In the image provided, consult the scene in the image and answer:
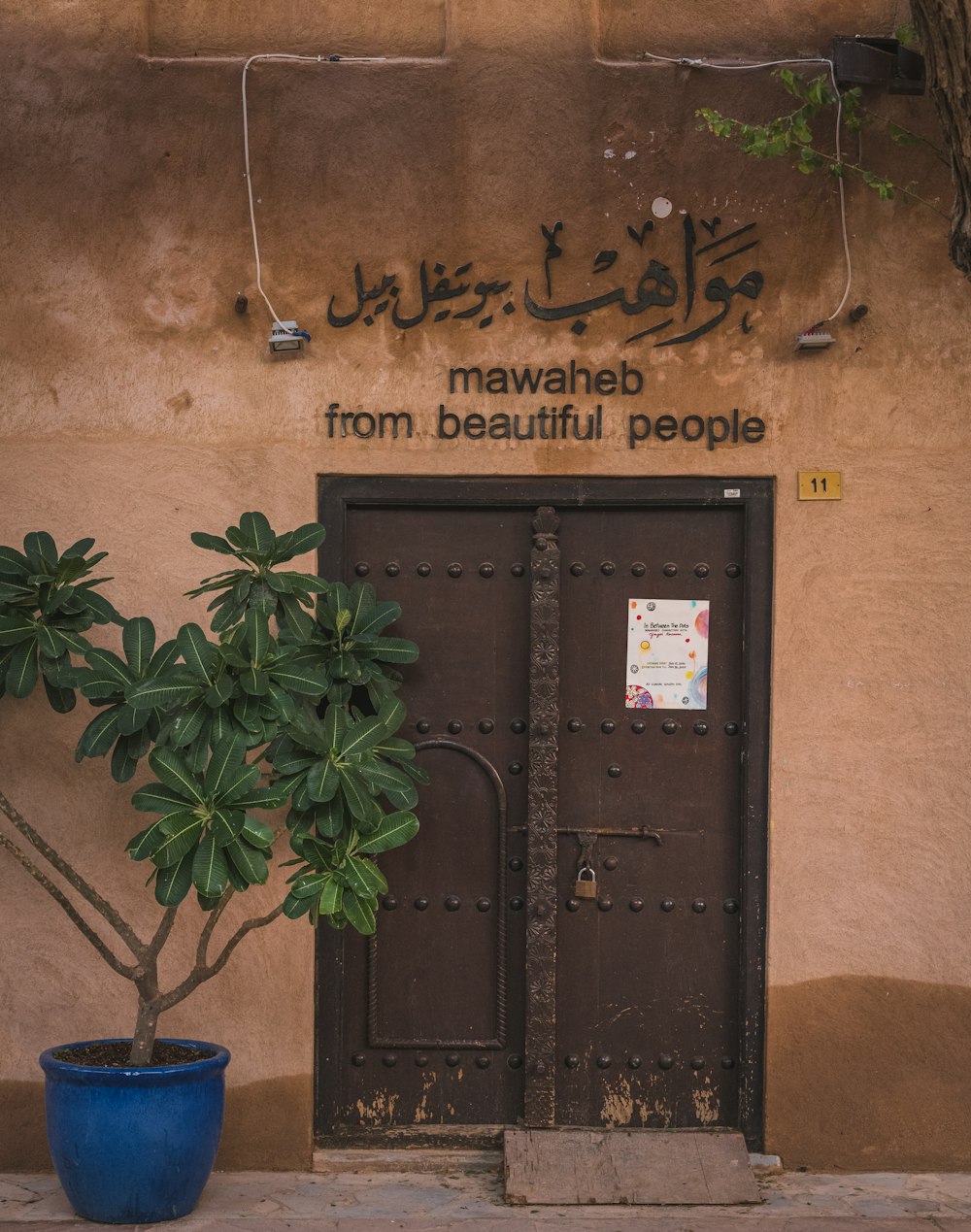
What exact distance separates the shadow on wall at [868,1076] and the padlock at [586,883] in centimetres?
70

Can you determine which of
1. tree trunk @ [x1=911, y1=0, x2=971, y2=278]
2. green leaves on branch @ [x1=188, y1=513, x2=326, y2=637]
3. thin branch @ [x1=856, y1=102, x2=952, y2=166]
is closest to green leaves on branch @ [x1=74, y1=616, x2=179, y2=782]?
green leaves on branch @ [x1=188, y1=513, x2=326, y2=637]

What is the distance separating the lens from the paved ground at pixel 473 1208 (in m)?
4.80

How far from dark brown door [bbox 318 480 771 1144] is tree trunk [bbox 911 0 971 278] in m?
1.33

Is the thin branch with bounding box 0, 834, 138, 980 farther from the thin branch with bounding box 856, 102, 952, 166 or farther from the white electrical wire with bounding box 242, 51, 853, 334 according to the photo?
the thin branch with bounding box 856, 102, 952, 166

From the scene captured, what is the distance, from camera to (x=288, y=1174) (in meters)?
5.29

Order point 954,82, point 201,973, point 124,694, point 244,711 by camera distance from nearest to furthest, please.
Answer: point 954,82 < point 244,711 < point 124,694 < point 201,973

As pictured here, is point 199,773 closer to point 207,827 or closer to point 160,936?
point 207,827

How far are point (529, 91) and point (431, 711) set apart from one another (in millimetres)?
2212

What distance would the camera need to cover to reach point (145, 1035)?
478 centimetres

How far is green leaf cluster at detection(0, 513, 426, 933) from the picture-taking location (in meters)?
4.50

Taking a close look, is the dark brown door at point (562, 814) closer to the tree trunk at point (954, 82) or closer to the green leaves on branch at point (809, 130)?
the green leaves on branch at point (809, 130)

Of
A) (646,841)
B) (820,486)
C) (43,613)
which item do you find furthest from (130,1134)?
(820,486)

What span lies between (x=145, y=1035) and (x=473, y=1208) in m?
1.20

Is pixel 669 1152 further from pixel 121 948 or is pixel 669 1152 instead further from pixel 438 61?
pixel 438 61
